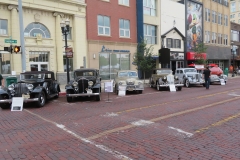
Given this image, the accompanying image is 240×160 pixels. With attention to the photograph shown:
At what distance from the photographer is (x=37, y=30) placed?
68.2ft

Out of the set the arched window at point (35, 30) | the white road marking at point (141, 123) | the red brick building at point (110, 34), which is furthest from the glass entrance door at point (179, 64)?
the white road marking at point (141, 123)

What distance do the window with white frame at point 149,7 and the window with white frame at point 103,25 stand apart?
5961 millimetres

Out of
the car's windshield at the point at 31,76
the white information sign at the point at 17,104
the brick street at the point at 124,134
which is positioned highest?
the car's windshield at the point at 31,76

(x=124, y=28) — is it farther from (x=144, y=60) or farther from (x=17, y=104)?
(x=17, y=104)

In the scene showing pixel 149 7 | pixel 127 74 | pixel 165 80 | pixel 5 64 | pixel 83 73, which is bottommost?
pixel 165 80

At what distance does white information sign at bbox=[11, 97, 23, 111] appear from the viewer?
401 inches

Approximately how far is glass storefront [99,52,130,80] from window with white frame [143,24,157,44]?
12.4 ft

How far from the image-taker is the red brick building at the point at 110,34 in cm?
2417

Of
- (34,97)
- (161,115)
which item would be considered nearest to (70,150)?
(161,115)

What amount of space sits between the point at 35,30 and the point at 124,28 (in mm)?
10402

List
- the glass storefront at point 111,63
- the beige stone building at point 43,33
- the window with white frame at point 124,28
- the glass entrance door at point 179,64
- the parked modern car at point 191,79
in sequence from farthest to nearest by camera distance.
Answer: the glass entrance door at point 179,64 → the window with white frame at point 124,28 → the glass storefront at point 111,63 → the parked modern car at point 191,79 → the beige stone building at point 43,33

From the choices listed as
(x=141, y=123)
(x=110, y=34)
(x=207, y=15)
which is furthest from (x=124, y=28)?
(x=141, y=123)

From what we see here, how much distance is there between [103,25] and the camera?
25.1m

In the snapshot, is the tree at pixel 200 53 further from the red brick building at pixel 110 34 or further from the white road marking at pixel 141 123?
the white road marking at pixel 141 123
